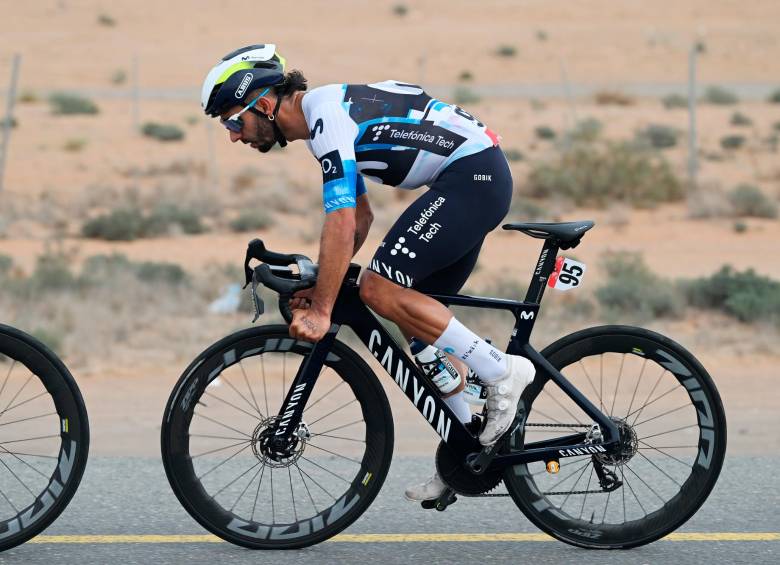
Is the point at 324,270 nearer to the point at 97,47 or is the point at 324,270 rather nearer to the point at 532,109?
the point at 532,109

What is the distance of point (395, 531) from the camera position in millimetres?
5254

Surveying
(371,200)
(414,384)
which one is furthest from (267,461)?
(371,200)

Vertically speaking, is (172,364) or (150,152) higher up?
(150,152)

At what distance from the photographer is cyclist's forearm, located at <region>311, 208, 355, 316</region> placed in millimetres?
4539

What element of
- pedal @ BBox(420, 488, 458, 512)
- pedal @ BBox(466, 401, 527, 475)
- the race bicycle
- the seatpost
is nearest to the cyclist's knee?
the race bicycle

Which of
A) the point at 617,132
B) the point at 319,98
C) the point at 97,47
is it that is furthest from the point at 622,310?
the point at 97,47

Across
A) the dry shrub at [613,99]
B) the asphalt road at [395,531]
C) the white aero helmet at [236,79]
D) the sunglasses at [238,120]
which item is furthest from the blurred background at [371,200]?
the white aero helmet at [236,79]

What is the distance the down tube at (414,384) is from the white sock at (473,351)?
181 mm

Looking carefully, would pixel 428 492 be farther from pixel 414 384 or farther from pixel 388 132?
pixel 388 132

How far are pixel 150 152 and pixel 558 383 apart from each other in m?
24.5

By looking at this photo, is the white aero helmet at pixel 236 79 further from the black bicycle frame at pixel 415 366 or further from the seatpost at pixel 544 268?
the seatpost at pixel 544 268

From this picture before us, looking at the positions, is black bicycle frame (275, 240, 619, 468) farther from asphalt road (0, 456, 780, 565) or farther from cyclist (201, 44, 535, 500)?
asphalt road (0, 456, 780, 565)

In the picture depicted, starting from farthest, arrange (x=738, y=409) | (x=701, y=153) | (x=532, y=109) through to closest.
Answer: (x=532, y=109)
(x=701, y=153)
(x=738, y=409)

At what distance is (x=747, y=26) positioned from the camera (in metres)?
65.2
